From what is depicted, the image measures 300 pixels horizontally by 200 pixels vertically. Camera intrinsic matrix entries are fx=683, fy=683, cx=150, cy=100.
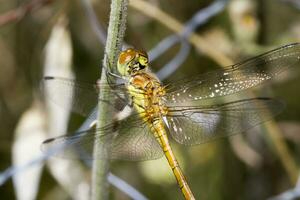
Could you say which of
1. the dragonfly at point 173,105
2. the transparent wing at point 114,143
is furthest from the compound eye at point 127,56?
the transparent wing at point 114,143

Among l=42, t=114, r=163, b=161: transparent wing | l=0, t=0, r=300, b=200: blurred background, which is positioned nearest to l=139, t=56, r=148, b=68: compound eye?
l=42, t=114, r=163, b=161: transparent wing

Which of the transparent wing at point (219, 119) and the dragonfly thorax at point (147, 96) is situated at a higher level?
the dragonfly thorax at point (147, 96)

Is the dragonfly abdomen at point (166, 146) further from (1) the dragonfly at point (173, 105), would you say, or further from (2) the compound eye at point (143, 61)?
(2) the compound eye at point (143, 61)

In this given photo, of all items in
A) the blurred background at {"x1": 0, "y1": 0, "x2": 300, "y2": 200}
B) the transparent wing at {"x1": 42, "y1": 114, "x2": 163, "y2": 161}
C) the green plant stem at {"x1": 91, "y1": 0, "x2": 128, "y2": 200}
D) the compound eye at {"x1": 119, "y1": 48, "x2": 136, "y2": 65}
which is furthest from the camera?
the blurred background at {"x1": 0, "y1": 0, "x2": 300, "y2": 200}

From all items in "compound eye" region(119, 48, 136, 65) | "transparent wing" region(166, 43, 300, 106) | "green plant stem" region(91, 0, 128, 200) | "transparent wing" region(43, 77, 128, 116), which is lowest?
"green plant stem" region(91, 0, 128, 200)

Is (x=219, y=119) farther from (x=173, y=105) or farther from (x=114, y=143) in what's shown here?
(x=114, y=143)

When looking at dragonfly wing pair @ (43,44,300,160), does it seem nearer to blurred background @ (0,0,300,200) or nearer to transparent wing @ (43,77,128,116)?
transparent wing @ (43,77,128,116)

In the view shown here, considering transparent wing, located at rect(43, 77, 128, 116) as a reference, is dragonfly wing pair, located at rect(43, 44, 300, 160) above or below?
below

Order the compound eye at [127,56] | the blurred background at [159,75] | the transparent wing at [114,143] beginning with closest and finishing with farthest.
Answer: the transparent wing at [114,143]
the compound eye at [127,56]
the blurred background at [159,75]
